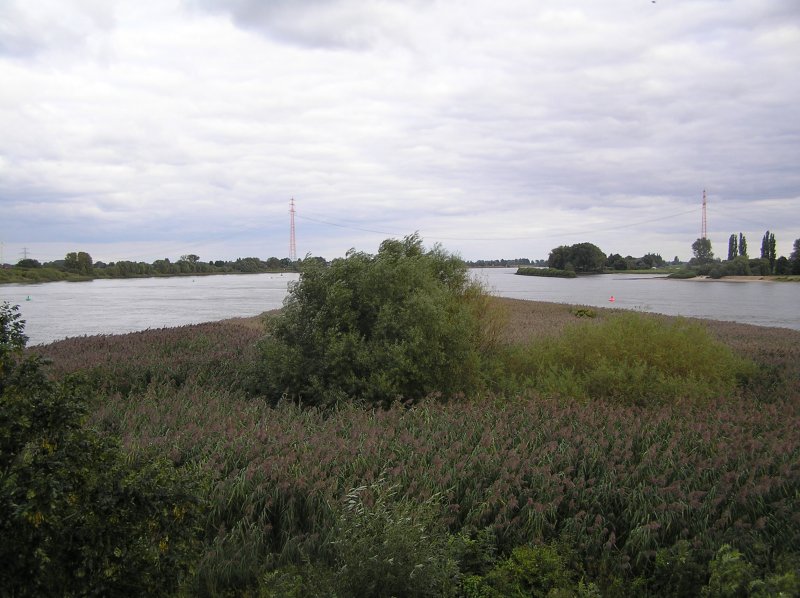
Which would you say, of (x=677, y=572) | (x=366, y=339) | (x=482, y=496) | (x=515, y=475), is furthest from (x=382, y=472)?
(x=366, y=339)

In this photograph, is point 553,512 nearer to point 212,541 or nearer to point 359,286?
point 212,541

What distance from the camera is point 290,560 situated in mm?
3729

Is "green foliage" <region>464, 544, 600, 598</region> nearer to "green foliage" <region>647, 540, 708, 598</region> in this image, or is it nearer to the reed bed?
the reed bed

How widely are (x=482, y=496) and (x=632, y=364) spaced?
658 cm

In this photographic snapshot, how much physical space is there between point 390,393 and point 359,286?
78.0 inches

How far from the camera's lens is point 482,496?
436cm

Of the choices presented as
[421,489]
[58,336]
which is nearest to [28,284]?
[58,336]

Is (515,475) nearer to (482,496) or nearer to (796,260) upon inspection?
(482,496)

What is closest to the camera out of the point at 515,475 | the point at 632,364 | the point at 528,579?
the point at 528,579

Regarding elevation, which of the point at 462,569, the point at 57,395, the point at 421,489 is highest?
the point at 57,395

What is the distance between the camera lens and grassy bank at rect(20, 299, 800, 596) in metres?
3.45

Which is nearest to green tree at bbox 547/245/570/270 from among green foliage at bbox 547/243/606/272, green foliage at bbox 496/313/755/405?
green foliage at bbox 547/243/606/272

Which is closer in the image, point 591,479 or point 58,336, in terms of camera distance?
point 591,479

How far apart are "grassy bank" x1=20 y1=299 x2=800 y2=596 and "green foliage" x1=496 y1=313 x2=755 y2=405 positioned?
1778 millimetres
